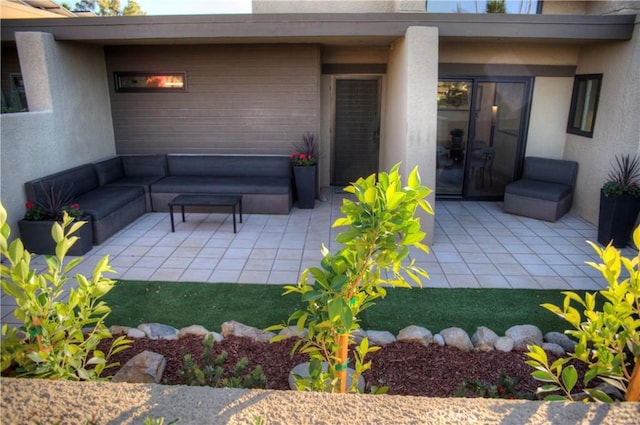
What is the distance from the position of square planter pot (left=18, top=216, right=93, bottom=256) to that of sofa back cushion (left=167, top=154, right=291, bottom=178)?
2512 mm

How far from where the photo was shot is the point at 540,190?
6809 millimetres

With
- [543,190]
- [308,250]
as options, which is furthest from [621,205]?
[308,250]

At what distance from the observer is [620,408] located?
55.3 inches

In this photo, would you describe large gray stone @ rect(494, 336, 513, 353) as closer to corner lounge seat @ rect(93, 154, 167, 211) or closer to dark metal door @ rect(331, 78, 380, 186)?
dark metal door @ rect(331, 78, 380, 186)

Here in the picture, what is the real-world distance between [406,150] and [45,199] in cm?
470

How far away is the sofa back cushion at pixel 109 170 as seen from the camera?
270 inches

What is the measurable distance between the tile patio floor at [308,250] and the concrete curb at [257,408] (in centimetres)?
296

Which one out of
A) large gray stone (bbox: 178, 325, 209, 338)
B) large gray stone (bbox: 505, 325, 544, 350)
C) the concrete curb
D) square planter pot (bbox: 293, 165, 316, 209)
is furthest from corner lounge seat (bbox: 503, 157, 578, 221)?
the concrete curb

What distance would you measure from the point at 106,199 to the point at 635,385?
20.2 feet

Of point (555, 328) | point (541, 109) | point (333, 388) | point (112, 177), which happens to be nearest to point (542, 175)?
point (541, 109)

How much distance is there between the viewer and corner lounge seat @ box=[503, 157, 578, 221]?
6633mm

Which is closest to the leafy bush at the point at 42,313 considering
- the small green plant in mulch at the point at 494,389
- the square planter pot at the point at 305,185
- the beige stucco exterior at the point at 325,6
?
the small green plant in mulch at the point at 494,389

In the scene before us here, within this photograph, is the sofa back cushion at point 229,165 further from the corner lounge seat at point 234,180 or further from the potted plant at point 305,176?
the potted plant at point 305,176

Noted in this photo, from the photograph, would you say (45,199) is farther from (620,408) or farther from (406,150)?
(620,408)
